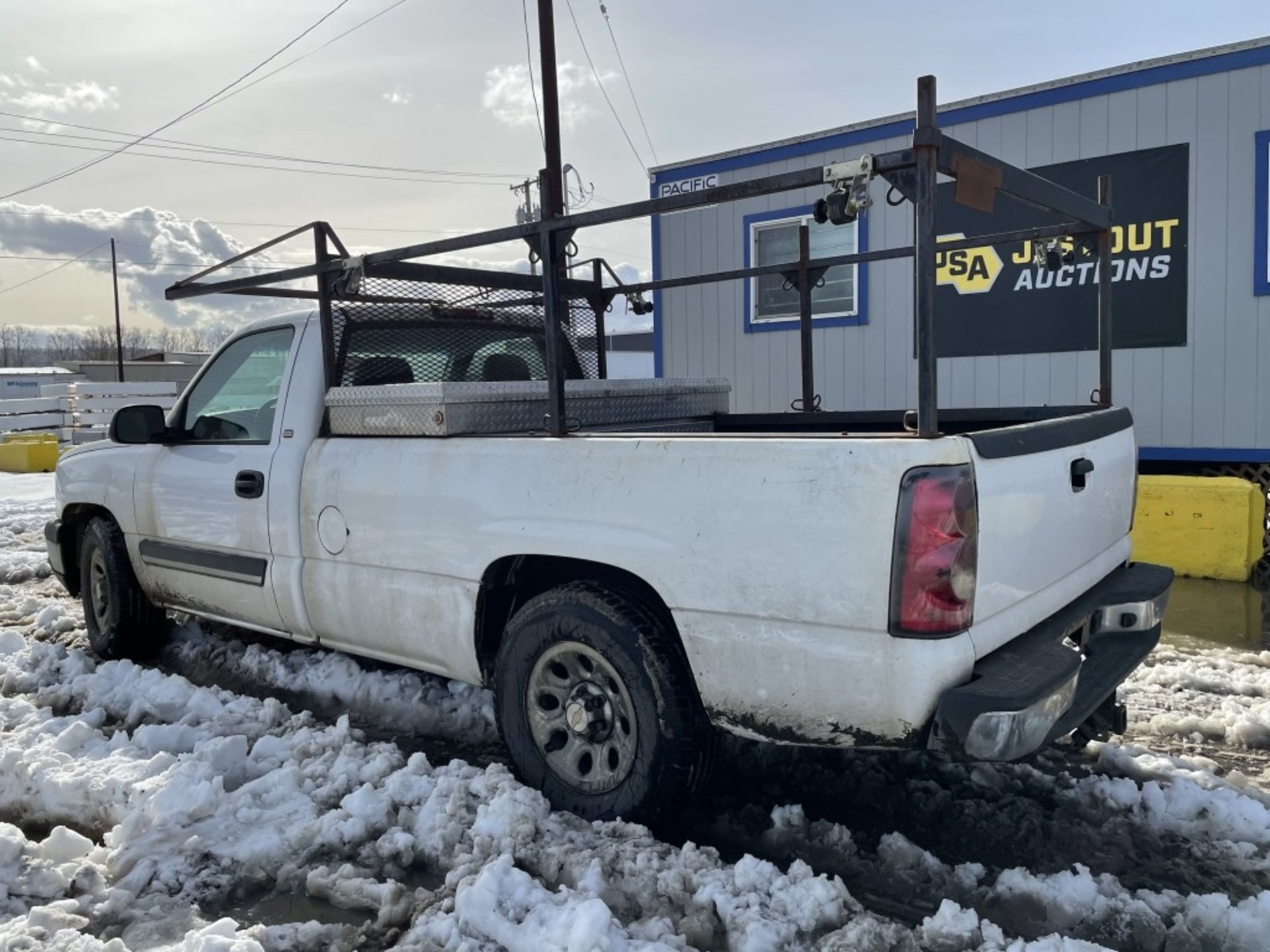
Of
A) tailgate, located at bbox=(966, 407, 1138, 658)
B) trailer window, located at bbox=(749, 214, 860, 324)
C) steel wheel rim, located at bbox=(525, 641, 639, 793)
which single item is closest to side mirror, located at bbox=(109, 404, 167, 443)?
steel wheel rim, located at bbox=(525, 641, 639, 793)

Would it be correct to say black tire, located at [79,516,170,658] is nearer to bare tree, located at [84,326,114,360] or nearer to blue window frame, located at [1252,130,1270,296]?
blue window frame, located at [1252,130,1270,296]

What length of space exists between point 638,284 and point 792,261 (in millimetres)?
4518

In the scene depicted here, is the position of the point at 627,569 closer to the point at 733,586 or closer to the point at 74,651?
the point at 733,586

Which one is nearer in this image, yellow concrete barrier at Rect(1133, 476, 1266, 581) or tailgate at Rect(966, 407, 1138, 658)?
tailgate at Rect(966, 407, 1138, 658)

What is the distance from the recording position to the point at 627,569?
121 inches

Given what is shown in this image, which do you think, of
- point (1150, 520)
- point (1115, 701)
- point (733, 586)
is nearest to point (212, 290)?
point (733, 586)

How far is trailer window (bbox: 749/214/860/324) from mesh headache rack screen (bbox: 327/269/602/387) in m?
4.65

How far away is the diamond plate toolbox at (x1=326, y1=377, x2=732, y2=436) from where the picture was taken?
377 cm

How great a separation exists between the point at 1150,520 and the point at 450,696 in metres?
5.33

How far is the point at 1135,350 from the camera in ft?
26.4

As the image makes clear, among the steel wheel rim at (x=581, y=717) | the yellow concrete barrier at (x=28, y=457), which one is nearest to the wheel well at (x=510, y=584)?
the steel wheel rim at (x=581, y=717)

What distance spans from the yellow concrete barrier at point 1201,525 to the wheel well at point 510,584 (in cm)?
523

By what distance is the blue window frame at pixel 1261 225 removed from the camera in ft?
24.3

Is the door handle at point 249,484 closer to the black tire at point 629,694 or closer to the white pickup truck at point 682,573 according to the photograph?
the white pickup truck at point 682,573
